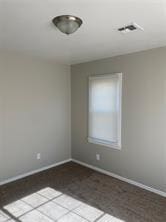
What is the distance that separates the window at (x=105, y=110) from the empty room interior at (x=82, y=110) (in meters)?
0.02

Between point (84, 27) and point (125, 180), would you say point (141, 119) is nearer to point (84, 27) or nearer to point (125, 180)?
point (125, 180)

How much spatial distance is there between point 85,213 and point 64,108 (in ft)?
7.99

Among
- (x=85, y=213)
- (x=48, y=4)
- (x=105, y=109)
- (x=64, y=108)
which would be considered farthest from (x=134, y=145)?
(x=48, y=4)

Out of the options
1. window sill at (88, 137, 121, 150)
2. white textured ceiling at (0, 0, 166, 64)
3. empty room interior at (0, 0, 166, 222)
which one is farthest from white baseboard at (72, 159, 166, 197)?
white textured ceiling at (0, 0, 166, 64)

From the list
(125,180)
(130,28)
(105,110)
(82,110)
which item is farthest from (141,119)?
(130,28)

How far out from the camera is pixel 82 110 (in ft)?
13.9

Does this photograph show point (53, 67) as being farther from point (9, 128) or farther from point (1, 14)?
point (1, 14)

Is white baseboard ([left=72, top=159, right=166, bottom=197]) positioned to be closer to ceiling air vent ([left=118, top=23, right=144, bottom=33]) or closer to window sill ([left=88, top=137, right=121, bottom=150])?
window sill ([left=88, top=137, right=121, bottom=150])

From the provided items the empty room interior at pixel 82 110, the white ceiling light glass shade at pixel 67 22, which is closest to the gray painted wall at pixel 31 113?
the empty room interior at pixel 82 110

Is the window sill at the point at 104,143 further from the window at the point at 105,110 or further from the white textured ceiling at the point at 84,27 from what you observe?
the white textured ceiling at the point at 84,27

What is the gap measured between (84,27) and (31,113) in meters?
2.14

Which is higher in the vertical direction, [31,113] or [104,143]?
[31,113]

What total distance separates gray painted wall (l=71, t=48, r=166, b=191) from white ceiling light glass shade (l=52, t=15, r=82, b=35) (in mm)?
1580

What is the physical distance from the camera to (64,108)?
14.4 feet
